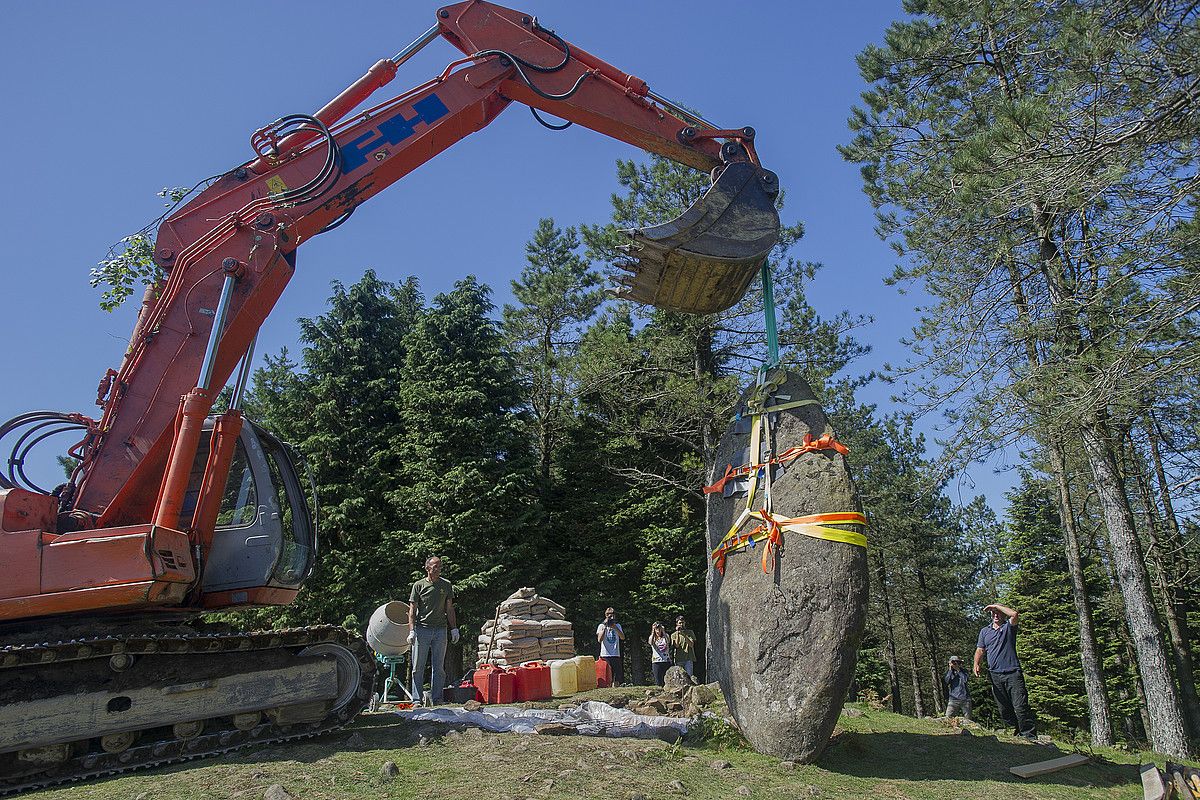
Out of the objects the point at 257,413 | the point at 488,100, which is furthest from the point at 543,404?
the point at 488,100

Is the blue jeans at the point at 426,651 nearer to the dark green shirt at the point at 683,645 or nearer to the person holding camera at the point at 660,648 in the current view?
the person holding camera at the point at 660,648

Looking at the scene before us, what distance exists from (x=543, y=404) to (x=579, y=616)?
793 cm

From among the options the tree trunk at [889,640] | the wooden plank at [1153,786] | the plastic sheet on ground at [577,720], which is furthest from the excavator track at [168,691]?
the tree trunk at [889,640]

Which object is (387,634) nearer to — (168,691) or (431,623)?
(431,623)

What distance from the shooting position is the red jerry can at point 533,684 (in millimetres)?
10016

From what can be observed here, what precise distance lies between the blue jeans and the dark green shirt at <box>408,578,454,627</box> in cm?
10

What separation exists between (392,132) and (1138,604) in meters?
11.7

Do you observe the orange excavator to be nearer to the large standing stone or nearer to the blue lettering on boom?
the blue lettering on boom

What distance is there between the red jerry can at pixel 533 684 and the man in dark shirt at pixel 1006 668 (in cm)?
532

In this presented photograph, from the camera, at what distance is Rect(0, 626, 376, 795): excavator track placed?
537 cm

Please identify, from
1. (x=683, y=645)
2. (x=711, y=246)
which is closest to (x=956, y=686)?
(x=683, y=645)

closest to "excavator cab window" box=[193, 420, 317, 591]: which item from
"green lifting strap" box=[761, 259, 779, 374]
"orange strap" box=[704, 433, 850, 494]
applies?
"orange strap" box=[704, 433, 850, 494]

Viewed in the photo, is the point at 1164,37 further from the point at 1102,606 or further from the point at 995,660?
the point at 1102,606

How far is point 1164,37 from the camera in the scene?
21.7ft
